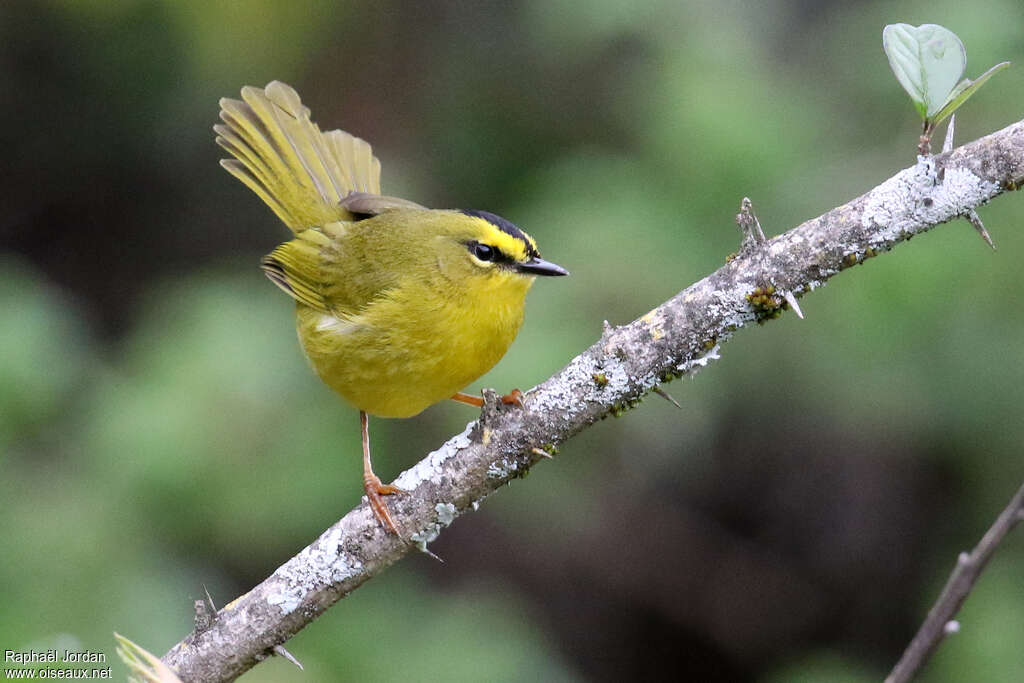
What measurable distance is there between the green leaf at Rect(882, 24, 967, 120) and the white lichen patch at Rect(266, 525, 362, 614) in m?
1.63

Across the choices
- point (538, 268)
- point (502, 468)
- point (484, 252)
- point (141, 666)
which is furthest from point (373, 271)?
point (141, 666)

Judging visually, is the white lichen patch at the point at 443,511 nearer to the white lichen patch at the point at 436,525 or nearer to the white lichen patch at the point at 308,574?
the white lichen patch at the point at 436,525

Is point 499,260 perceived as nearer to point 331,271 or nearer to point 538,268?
point 538,268

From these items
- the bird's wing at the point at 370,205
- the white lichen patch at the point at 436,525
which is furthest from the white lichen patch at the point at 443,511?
the bird's wing at the point at 370,205

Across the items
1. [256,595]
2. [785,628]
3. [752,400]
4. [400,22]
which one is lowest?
[256,595]

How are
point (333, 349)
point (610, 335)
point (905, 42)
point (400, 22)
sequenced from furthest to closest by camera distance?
1. point (400, 22)
2. point (333, 349)
3. point (610, 335)
4. point (905, 42)

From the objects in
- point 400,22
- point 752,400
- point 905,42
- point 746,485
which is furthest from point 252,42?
point 905,42

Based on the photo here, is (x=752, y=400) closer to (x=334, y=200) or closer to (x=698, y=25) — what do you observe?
(x=698, y=25)

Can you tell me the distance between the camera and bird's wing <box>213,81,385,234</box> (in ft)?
14.0

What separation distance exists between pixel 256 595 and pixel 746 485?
332 centimetres

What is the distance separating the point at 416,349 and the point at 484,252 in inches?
16.3

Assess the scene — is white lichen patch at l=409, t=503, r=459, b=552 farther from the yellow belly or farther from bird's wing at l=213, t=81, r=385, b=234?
bird's wing at l=213, t=81, r=385, b=234

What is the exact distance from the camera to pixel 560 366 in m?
3.78

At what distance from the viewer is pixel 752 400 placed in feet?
14.8
